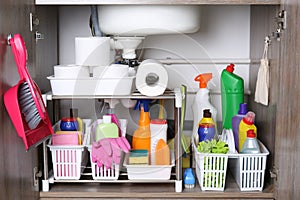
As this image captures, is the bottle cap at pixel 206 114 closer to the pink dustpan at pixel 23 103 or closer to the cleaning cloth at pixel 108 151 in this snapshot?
the cleaning cloth at pixel 108 151

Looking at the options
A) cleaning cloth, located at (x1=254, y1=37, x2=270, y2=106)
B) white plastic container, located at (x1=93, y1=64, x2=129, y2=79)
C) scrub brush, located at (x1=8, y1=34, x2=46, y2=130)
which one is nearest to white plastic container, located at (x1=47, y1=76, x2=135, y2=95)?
white plastic container, located at (x1=93, y1=64, x2=129, y2=79)

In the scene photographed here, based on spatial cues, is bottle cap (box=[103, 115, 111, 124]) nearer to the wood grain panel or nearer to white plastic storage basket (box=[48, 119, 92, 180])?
white plastic storage basket (box=[48, 119, 92, 180])

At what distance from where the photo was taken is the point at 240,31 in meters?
2.11

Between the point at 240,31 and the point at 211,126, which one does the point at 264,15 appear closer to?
the point at 240,31

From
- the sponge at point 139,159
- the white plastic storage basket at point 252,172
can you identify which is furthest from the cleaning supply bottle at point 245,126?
the sponge at point 139,159

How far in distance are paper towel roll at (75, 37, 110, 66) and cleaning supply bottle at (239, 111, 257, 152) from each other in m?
0.51

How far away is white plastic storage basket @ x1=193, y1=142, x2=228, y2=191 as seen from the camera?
1652 millimetres

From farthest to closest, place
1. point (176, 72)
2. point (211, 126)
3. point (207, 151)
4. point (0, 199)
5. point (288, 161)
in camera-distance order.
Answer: point (176, 72), point (211, 126), point (207, 151), point (288, 161), point (0, 199)

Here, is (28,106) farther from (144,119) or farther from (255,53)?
(255,53)

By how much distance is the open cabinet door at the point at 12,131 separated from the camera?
133cm

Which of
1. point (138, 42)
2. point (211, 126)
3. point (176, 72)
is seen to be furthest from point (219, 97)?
point (138, 42)

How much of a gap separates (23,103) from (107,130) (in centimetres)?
38

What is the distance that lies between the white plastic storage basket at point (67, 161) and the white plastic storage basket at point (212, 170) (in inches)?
15.3

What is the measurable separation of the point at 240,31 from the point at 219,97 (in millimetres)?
283
